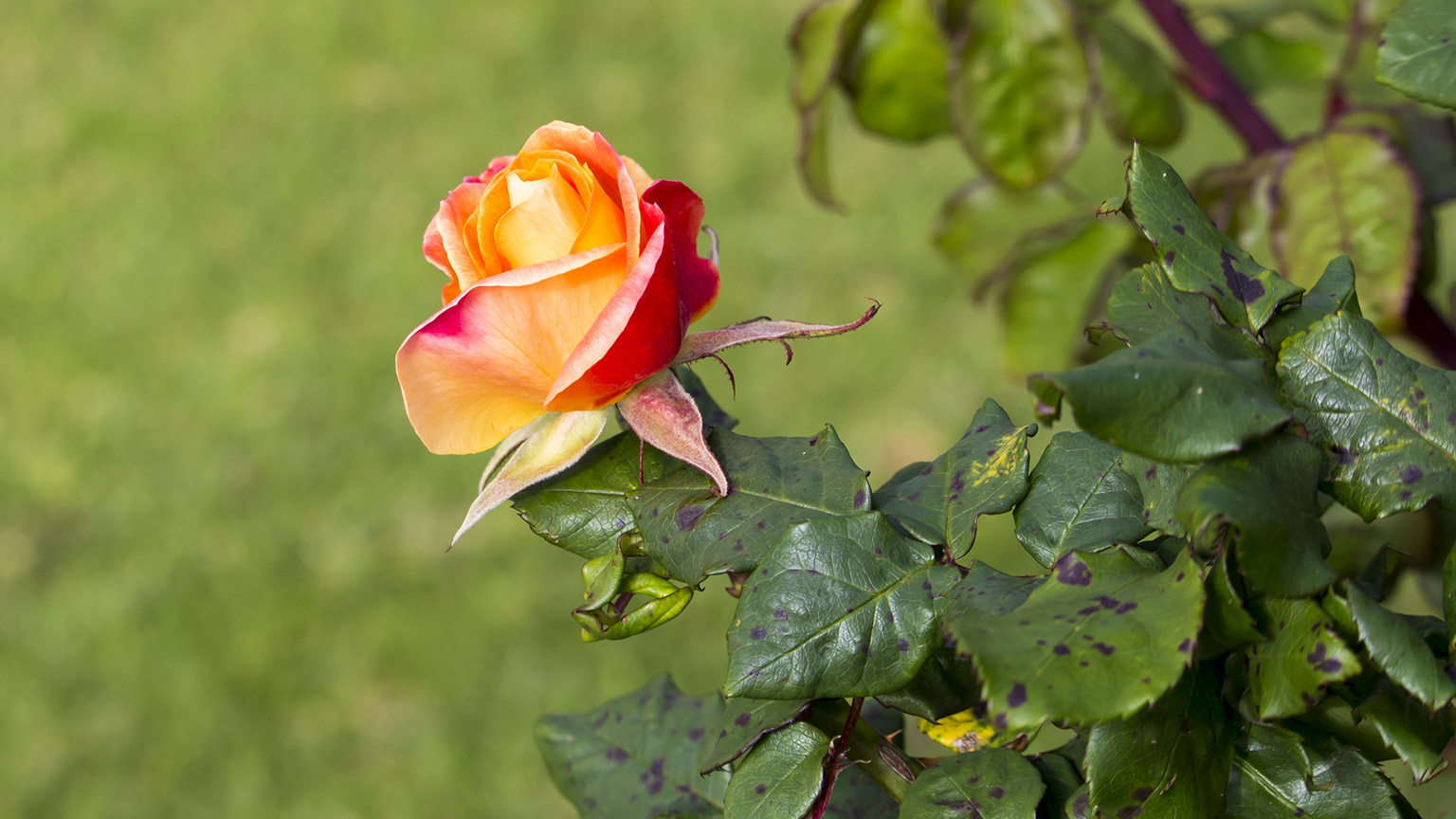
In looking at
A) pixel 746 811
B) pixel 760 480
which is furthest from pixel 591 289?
pixel 746 811

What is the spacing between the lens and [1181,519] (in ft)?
1.19

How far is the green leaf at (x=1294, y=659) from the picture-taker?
371 millimetres

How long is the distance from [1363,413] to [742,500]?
0.23 m

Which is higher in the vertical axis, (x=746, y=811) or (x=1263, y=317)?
(x=1263, y=317)

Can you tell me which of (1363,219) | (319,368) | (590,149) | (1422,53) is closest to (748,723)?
(590,149)

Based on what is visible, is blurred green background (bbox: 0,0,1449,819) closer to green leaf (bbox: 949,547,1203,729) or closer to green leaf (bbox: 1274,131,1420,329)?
green leaf (bbox: 1274,131,1420,329)

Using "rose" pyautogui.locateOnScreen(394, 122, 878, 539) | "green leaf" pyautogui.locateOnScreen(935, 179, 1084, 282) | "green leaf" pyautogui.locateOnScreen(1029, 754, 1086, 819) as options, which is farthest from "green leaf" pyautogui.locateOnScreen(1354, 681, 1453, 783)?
"green leaf" pyautogui.locateOnScreen(935, 179, 1084, 282)

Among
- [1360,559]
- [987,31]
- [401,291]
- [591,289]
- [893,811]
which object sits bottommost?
[401,291]

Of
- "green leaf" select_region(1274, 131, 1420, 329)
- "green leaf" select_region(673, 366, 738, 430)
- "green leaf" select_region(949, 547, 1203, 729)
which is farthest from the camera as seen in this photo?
"green leaf" select_region(1274, 131, 1420, 329)

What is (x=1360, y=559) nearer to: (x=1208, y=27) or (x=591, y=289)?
(x=591, y=289)

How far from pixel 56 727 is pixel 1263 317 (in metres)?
2.26

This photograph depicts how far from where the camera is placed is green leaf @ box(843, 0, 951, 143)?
107 centimetres

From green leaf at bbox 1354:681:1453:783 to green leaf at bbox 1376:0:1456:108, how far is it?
9.7 inches

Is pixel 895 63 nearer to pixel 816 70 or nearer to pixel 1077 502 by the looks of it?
pixel 816 70
